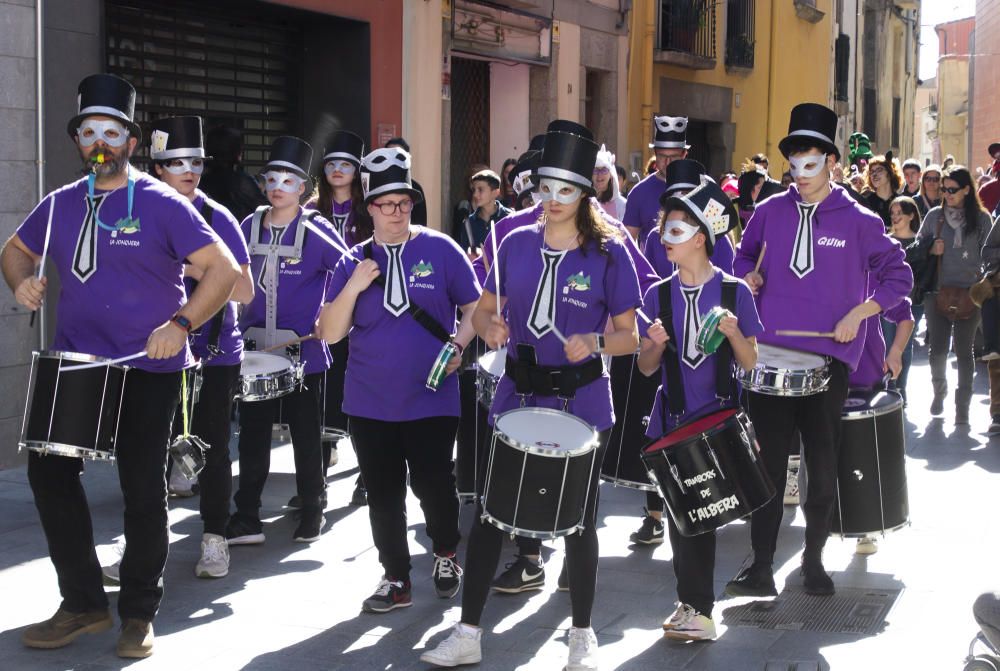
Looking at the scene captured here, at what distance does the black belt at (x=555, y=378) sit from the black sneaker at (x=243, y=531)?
2.35 m

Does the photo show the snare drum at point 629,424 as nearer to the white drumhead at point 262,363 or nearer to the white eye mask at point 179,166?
the white drumhead at point 262,363

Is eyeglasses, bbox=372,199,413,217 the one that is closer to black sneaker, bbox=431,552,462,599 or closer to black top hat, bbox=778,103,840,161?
black sneaker, bbox=431,552,462,599

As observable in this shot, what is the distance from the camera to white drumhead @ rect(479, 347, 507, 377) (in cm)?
634

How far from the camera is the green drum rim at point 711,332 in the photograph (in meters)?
5.50

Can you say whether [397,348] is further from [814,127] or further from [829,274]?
[814,127]

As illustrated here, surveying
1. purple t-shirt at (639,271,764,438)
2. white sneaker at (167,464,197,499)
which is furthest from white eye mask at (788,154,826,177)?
white sneaker at (167,464,197,499)

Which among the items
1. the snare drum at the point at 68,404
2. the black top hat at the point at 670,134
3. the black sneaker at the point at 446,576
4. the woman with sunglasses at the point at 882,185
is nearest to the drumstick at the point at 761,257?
the black sneaker at the point at 446,576

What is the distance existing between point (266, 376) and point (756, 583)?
97.1 inches

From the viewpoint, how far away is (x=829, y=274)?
248 inches

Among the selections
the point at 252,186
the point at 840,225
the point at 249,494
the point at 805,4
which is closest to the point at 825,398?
the point at 840,225

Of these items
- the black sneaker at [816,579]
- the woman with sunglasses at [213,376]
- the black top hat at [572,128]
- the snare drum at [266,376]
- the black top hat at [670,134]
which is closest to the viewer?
the black top hat at [572,128]

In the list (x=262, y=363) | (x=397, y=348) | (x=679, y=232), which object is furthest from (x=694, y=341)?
(x=262, y=363)

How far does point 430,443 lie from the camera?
610cm

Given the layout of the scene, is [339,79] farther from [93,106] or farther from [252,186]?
[93,106]
